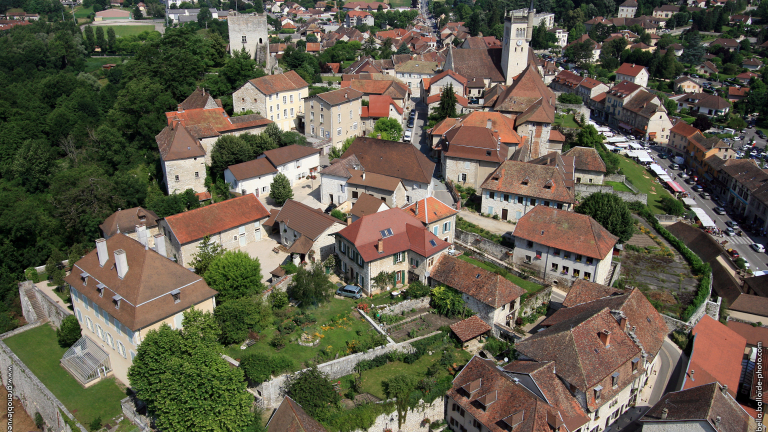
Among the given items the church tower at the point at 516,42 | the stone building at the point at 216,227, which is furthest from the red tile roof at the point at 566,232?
the church tower at the point at 516,42

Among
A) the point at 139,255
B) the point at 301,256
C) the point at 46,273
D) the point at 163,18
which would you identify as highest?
the point at 163,18

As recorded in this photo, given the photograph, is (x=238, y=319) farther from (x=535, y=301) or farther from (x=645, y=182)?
(x=645, y=182)

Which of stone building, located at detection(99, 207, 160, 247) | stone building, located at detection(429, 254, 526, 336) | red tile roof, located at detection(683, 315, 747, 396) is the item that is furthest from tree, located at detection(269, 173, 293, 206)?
red tile roof, located at detection(683, 315, 747, 396)

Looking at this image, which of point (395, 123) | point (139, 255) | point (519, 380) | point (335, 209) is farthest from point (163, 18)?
point (519, 380)

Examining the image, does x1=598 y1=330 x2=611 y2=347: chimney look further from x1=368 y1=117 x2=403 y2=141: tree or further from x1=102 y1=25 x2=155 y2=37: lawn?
x1=102 y1=25 x2=155 y2=37: lawn

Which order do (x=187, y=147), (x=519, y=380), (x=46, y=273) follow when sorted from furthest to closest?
(x=187, y=147) → (x=46, y=273) → (x=519, y=380)

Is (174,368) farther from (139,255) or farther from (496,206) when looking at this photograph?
(496,206)

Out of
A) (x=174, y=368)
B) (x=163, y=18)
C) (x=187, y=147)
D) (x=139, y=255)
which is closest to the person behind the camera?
(x=174, y=368)

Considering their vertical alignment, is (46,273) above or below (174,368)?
below

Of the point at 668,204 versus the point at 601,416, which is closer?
the point at 601,416
